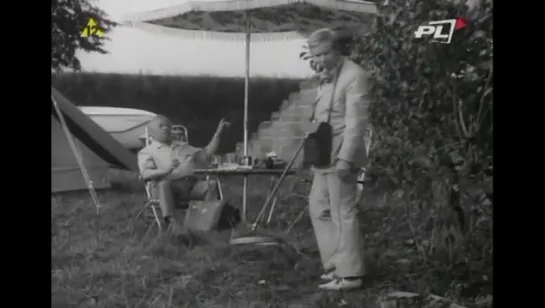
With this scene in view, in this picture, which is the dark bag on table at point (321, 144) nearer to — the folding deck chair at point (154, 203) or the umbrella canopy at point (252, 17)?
the umbrella canopy at point (252, 17)

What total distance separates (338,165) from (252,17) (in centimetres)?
94

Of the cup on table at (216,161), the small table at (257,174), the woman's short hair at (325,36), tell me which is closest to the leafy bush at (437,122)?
the woman's short hair at (325,36)

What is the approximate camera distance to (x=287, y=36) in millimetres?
4598

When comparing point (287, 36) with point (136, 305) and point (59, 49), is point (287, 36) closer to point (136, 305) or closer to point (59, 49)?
point (59, 49)

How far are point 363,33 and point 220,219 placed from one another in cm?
130

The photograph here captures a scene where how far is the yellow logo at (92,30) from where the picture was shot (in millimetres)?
4648

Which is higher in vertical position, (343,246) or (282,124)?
(282,124)

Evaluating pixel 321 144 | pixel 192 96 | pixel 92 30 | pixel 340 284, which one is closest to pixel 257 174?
pixel 321 144

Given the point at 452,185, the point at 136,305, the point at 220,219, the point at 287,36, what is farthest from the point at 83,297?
the point at 452,185

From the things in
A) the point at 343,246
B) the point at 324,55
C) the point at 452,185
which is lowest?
the point at 343,246

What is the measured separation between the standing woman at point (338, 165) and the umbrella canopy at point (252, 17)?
11cm

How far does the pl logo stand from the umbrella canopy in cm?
33

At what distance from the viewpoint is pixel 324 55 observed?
4.62 m
